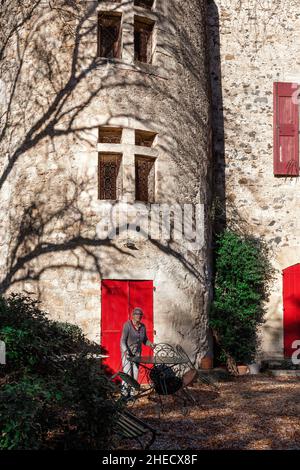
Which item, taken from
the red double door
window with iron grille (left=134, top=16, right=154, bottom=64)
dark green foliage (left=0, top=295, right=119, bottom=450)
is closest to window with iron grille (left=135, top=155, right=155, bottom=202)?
the red double door

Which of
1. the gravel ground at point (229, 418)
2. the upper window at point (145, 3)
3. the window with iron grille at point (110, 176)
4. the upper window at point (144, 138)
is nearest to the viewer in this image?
the gravel ground at point (229, 418)

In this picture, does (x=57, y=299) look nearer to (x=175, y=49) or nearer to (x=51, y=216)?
(x=51, y=216)

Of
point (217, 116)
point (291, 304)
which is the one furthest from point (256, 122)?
point (291, 304)

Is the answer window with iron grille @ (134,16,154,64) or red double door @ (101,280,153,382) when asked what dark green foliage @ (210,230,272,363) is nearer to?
red double door @ (101,280,153,382)

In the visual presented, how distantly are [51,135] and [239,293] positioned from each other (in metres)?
4.83

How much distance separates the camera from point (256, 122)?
41.3 ft

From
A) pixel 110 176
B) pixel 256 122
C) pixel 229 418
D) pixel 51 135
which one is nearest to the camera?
pixel 229 418

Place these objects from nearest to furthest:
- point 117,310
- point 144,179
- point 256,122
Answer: point 117,310 → point 144,179 → point 256,122

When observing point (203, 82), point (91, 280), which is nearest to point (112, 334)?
point (91, 280)

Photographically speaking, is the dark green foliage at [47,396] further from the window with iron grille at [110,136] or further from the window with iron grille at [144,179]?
the window with iron grille at [110,136]

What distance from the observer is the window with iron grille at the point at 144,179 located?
9992mm

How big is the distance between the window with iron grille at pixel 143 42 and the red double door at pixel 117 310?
416 centimetres

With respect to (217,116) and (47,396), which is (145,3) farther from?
(47,396)

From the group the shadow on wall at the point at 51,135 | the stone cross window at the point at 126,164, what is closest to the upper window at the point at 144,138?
the stone cross window at the point at 126,164
